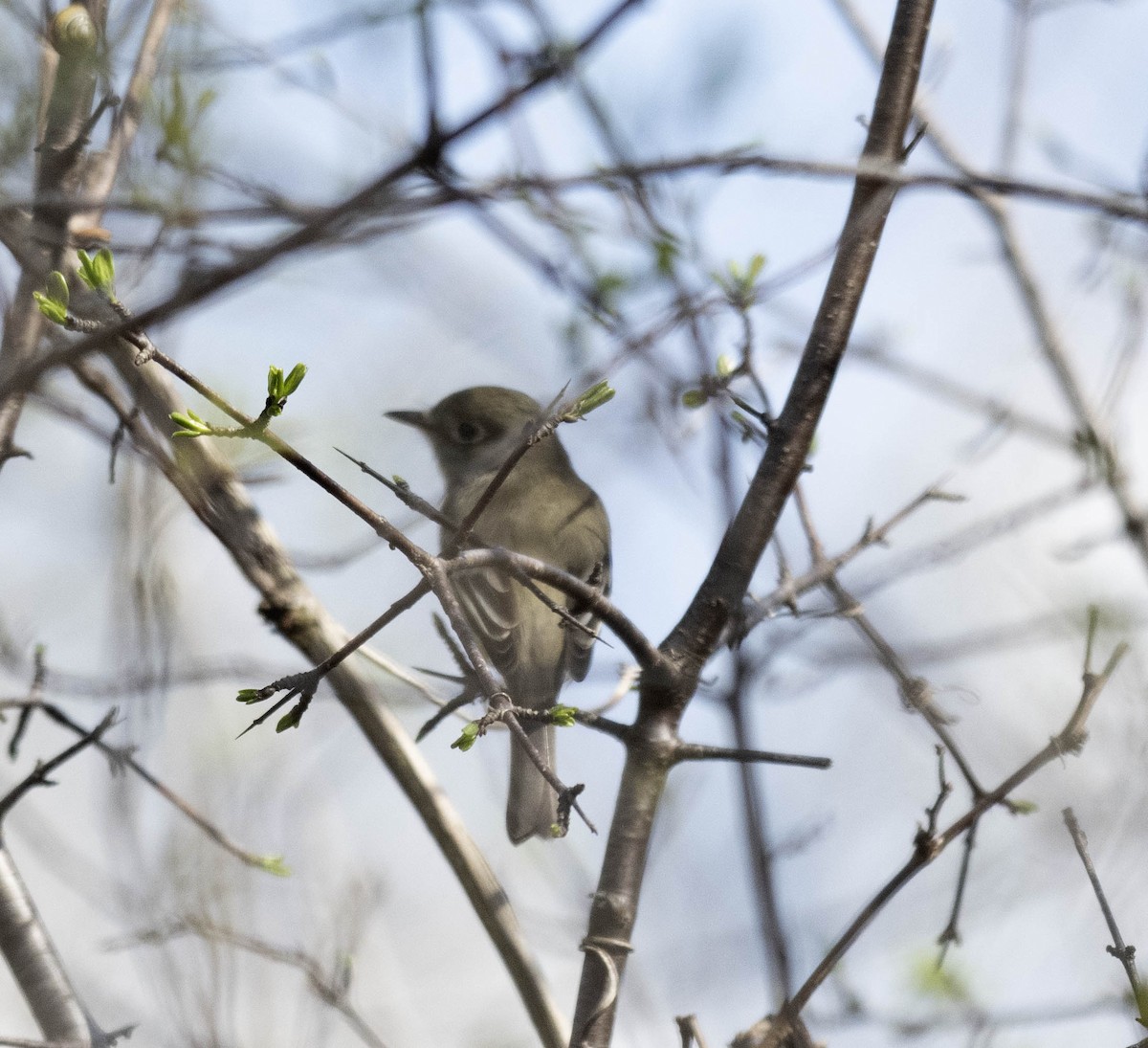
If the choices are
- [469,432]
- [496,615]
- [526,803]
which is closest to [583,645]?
[496,615]

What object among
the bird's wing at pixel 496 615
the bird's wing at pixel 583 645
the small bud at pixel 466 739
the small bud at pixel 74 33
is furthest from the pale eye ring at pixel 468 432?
the small bud at pixel 466 739

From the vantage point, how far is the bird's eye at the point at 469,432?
5.95 m

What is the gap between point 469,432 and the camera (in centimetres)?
597

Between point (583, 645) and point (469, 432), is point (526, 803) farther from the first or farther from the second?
point (469, 432)

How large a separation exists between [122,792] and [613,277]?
1.83 meters

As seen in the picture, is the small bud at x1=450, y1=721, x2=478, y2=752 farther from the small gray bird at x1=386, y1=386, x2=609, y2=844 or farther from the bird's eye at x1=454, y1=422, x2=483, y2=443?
the bird's eye at x1=454, y1=422, x2=483, y2=443

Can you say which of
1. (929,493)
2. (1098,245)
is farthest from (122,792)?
(1098,245)

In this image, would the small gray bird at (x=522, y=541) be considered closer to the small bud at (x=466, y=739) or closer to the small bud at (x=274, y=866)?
the small bud at (x=274, y=866)

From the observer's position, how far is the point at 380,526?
1.89 m

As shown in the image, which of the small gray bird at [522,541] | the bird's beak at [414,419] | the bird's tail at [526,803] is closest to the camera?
the bird's tail at [526,803]

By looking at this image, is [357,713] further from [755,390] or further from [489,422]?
[489,422]

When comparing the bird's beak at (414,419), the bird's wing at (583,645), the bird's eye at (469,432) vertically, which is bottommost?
the bird's wing at (583,645)

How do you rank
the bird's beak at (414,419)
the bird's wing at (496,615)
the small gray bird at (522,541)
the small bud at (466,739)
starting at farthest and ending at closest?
1. the bird's beak at (414,419)
2. the bird's wing at (496,615)
3. the small gray bird at (522,541)
4. the small bud at (466,739)

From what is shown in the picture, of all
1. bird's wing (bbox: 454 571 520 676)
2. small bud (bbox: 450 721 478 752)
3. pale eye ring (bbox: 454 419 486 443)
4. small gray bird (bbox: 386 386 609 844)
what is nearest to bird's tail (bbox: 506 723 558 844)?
small gray bird (bbox: 386 386 609 844)
